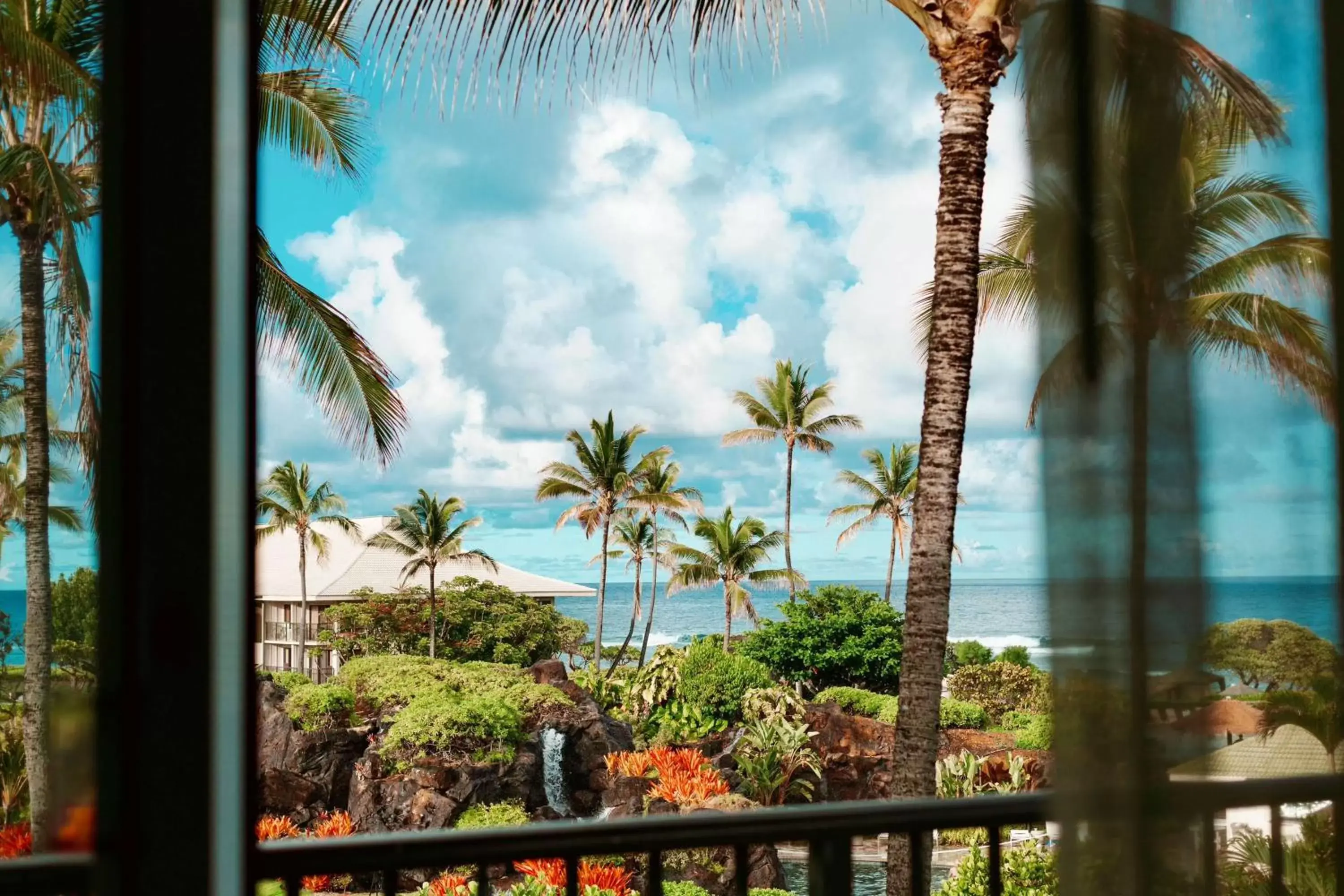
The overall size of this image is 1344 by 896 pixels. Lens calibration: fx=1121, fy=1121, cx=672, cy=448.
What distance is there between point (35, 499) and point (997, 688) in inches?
587

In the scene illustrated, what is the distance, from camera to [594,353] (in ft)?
107

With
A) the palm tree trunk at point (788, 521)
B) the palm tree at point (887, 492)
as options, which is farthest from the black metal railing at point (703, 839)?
the palm tree at point (887, 492)

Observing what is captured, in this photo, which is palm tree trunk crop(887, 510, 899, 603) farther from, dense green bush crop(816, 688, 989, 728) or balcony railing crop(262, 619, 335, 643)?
balcony railing crop(262, 619, 335, 643)

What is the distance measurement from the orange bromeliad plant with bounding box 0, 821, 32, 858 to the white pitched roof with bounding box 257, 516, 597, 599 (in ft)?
58.5

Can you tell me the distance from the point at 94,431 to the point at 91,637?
15cm

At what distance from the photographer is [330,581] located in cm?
1941

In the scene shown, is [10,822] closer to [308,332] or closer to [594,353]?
[308,332]

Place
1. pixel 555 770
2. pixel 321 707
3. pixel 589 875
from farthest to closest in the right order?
1. pixel 321 707
2. pixel 555 770
3. pixel 589 875

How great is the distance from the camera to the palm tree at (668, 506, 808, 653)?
63.5 ft

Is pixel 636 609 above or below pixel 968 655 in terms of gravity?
above

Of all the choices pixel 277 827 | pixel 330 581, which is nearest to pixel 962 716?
pixel 277 827

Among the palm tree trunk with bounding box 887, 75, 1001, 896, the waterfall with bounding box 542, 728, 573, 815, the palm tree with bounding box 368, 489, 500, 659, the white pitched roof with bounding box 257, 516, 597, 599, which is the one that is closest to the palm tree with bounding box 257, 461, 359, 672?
the white pitched roof with bounding box 257, 516, 597, 599

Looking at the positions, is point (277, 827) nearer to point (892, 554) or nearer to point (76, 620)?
point (76, 620)

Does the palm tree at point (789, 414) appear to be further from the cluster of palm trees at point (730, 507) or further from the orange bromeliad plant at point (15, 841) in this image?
the orange bromeliad plant at point (15, 841)
